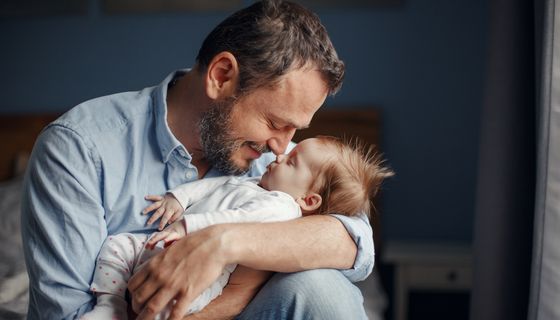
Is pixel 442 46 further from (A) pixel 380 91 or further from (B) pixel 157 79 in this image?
(B) pixel 157 79

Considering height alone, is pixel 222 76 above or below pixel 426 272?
above

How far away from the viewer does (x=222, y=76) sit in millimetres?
1546

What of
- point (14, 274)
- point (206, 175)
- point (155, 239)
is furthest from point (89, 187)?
point (14, 274)

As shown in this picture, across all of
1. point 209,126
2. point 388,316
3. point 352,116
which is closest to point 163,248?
point 209,126

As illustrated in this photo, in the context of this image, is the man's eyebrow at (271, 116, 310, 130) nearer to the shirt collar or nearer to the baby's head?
the baby's head

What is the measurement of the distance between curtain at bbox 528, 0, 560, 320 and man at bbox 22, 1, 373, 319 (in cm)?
65

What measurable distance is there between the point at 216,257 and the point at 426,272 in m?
1.77

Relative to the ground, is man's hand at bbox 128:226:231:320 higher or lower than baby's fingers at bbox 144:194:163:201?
lower

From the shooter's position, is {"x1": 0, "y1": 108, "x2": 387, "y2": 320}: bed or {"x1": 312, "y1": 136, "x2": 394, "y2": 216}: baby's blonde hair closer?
{"x1": 312, "y1": 136, "x2": 394, "y2": 216}: baby's blonde hair

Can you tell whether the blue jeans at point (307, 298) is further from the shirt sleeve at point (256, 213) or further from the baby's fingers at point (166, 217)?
the baby's fingers at point (166, 217)

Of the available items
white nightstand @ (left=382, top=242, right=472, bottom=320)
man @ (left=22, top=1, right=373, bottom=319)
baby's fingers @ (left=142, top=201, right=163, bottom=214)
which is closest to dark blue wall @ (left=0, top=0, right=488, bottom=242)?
white nightstand @ (left=382, top=242, right=472, bottom=320)

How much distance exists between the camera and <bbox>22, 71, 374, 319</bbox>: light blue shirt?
4.39 ft

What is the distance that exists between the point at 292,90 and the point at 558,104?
0.79m

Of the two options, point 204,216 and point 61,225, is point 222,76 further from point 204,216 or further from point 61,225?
point 61,225
